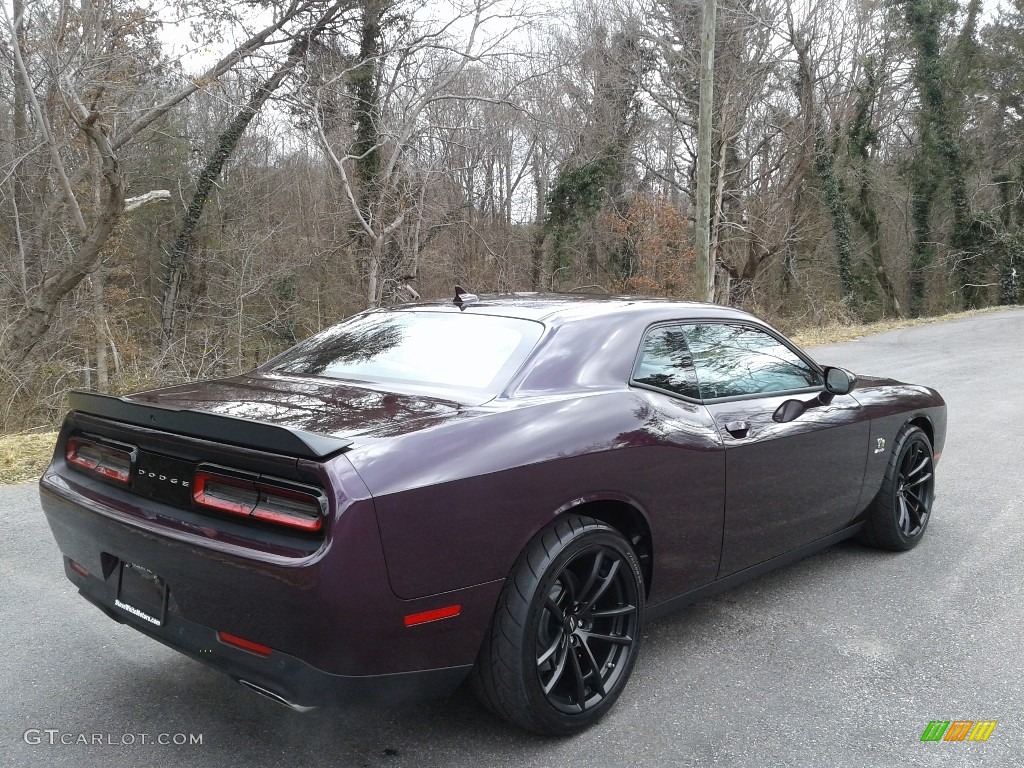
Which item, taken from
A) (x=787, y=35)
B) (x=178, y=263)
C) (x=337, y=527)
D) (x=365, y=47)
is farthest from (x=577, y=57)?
(x=337, y=527)

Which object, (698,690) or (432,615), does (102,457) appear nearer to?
(432,615)

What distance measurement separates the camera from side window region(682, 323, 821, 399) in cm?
353

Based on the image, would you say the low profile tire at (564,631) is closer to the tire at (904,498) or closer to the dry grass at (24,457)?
the tire at (904,498)

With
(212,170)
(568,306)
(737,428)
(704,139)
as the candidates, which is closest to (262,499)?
(568,306)

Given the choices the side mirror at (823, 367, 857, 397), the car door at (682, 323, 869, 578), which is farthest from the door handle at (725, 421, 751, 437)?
the side mirror at (823, 367, 857, 397)

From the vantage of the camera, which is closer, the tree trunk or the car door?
the car door

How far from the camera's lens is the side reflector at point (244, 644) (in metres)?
2.29

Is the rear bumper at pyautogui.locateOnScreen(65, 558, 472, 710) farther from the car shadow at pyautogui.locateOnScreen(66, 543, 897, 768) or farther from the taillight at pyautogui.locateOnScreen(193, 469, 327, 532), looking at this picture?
the taillight at pyautogui.locateOnScreen(193, 469, 327, 532)

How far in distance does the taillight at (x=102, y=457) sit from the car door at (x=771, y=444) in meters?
2.21

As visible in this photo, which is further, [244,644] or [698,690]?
[698,690]

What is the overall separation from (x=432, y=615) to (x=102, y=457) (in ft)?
4.56

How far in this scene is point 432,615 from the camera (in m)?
2.35

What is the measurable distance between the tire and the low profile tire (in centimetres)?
212

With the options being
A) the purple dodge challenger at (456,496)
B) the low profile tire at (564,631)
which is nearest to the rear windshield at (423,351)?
the purple dodge challenger at (456,496)
